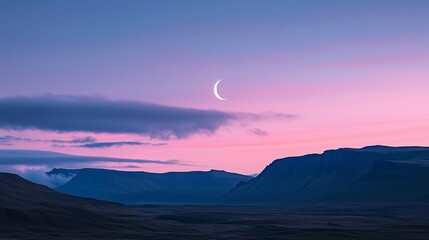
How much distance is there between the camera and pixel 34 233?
143m

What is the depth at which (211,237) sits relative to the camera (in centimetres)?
13512

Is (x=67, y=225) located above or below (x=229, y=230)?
above

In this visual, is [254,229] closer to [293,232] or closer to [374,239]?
[293,232]

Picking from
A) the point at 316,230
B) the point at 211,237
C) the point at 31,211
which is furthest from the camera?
the point at 31,211

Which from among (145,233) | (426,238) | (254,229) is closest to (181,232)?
(145,233)

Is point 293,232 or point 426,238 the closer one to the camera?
point 426,238

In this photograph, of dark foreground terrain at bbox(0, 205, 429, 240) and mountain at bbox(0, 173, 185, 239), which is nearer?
dark foreground terrain at bbox(0, 205, 429, 240)

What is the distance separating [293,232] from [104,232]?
3914 cm

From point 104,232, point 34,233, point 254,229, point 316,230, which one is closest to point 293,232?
point 316,230

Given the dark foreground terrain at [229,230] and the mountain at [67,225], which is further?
the mountain at [67,225]

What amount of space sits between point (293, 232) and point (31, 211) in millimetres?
65205

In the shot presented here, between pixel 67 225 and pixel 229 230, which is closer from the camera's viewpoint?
pixel 229 230

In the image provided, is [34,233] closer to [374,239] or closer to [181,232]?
[181,232]

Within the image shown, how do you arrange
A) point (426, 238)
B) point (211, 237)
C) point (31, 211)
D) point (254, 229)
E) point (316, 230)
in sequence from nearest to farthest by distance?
1. point (426, 238)
2. point (211, 237)
3. point (316, 230)
4. point (254, 229)
5. point (31, 211)
